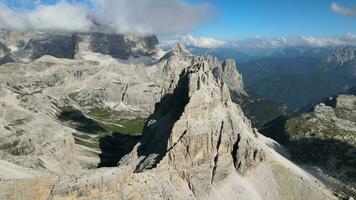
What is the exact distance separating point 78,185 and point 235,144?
69743 millimetres

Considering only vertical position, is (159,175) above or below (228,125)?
below

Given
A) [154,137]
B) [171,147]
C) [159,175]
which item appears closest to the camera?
[159,175]

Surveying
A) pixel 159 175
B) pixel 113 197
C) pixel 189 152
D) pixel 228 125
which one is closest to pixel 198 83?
pixel 228 125

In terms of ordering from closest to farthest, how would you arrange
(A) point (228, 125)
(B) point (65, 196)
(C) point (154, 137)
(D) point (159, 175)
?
1. (B) point (65, 196)
2. (D) point (159, 175)
3. (A) point (228, 125)
4. (C) point (154, 137)

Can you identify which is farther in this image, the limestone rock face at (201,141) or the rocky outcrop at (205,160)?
the limestone rock face at (201,141)

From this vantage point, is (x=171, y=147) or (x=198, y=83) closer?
(x=171, y=147)

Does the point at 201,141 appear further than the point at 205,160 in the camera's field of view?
No

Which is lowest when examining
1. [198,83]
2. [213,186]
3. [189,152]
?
[213,186]

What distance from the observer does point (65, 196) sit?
378 feet

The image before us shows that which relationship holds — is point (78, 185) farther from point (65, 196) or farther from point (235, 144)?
point (235, 144)

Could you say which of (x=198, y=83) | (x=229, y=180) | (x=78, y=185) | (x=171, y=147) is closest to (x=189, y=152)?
(x=171, y=147)

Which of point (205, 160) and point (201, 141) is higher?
point (201, 141)

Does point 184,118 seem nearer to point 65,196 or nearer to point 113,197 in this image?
point 113,197

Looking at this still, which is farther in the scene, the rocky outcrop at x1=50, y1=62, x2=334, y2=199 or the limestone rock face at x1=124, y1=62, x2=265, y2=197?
the limestone rock face at x1=124, y1=62, x2=265, y2=197
